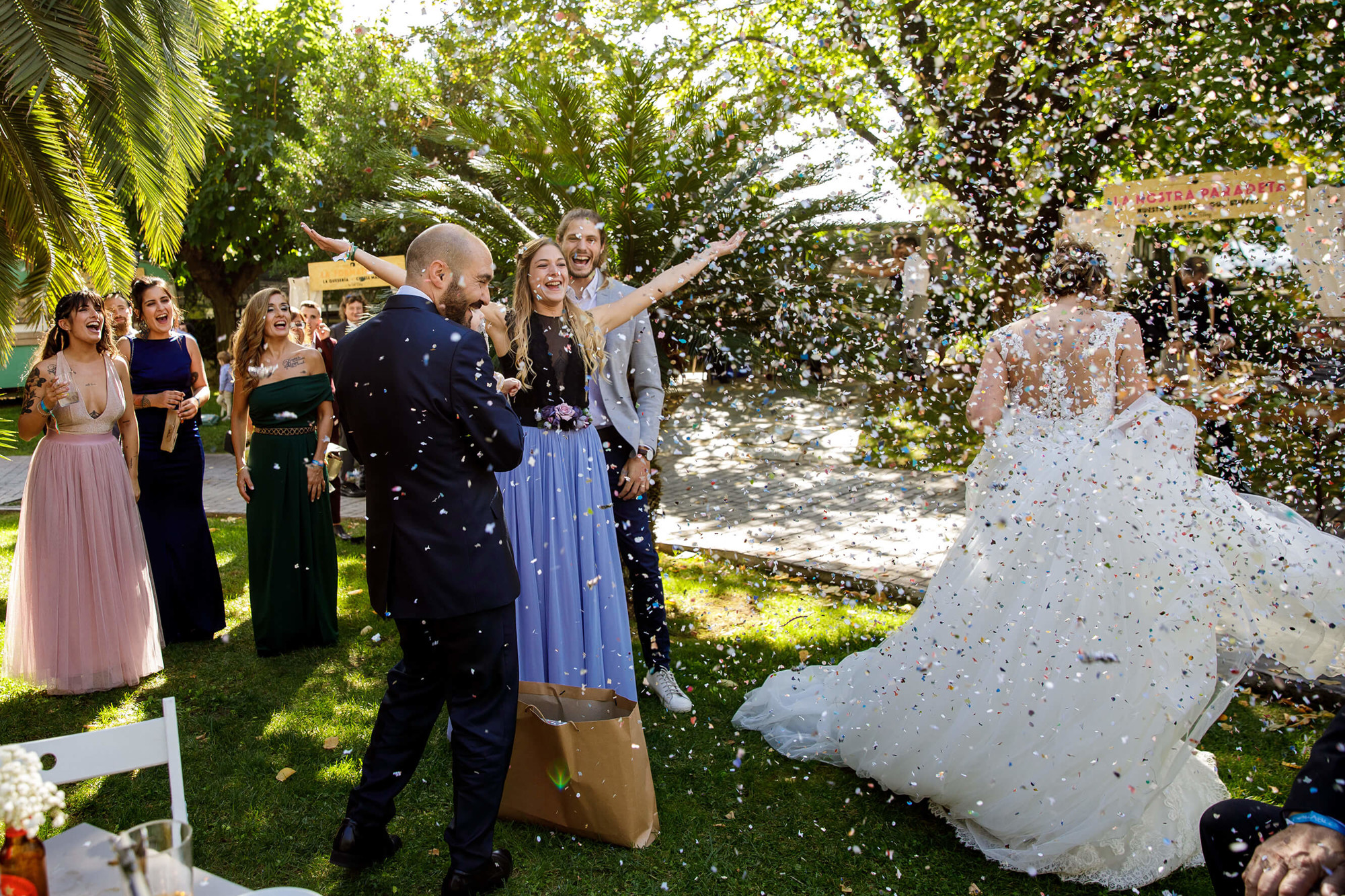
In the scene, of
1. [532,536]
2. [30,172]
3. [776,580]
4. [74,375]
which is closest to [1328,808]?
[532,536]

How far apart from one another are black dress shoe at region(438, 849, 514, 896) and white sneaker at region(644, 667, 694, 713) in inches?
50.3

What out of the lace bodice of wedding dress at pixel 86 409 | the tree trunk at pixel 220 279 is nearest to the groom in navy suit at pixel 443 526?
the lace bodice of wedding dress at pixel 86 409

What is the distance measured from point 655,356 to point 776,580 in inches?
96.8

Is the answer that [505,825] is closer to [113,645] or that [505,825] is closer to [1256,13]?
[113,645]

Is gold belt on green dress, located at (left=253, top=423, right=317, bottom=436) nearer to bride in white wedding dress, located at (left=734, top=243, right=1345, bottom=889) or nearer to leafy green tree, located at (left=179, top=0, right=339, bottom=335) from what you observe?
bride in white wedding dress, located at (left=734, top=243, right=1345, bottom=889)

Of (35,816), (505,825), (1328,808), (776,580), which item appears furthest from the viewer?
(776,580)

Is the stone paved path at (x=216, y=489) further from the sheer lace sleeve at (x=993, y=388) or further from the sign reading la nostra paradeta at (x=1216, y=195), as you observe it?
the sign reading la nostra paradeta at (x=1216, y=195)

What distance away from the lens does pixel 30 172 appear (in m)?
4.86

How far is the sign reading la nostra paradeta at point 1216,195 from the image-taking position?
15.7ft

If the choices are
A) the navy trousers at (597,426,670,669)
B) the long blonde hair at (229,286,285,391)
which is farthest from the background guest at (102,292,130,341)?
the navy trousers at (597,426,670,669)

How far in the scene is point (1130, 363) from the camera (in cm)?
338

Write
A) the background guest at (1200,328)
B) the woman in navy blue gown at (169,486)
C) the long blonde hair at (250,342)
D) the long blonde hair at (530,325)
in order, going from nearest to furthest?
the long blonde hair at (530,325), the long blonde hair at (250,342), the woman in navy blue gown at (169,486), the background guest at (1200,328)

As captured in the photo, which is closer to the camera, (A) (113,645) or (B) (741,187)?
(A) (113,645)

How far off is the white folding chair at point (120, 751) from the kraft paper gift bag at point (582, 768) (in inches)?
44.4
